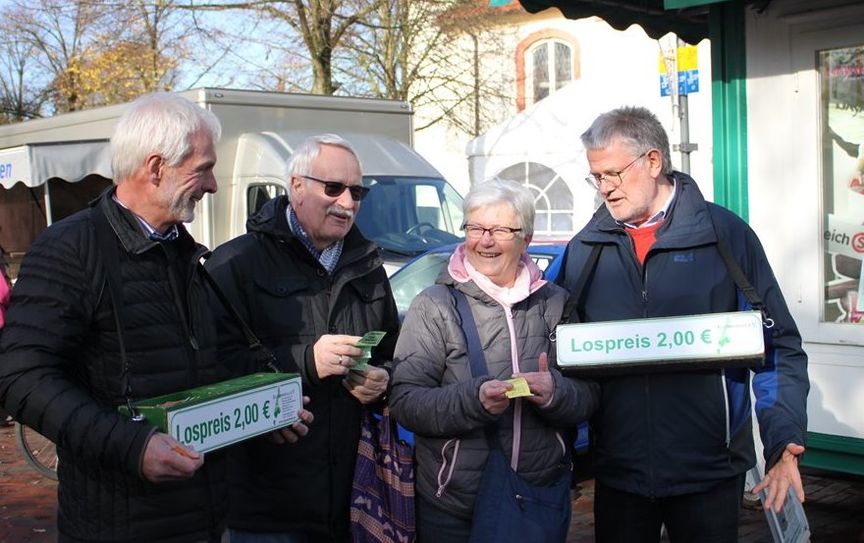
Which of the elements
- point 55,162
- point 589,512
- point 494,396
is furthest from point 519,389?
point 55,162

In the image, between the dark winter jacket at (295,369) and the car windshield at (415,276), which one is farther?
the car windshield at (415,276)

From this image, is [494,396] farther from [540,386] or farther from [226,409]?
[226,409]

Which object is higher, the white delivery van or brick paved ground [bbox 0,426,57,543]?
the white delivery van

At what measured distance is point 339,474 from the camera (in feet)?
9.32

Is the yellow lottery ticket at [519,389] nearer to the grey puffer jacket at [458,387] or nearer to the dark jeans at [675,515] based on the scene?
the grey puffer jacket at [458,387]

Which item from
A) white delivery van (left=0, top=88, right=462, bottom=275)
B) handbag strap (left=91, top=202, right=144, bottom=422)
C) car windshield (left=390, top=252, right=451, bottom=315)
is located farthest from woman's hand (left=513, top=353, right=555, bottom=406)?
white delivery van (left=0, top=88, right=462, bottom=275)

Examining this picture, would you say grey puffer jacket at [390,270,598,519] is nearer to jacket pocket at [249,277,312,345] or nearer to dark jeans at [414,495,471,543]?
dark jeans at [414,495,471,543]

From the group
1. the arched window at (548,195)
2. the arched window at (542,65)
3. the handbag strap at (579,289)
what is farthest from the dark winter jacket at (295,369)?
the arched window at (542,65)

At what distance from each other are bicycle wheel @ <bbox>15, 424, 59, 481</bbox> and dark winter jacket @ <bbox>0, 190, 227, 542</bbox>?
12.4ft

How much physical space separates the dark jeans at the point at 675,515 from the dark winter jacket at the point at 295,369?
0.82 metres

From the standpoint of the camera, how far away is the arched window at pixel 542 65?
930 inches

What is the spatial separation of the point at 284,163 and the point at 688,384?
7494mm

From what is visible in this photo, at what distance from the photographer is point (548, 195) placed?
1593 centimetres

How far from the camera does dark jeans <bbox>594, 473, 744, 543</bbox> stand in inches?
111
